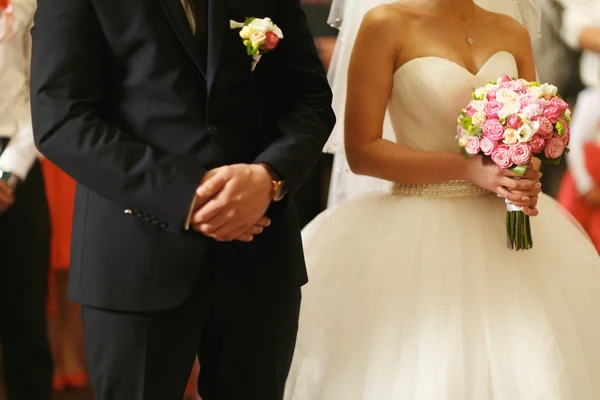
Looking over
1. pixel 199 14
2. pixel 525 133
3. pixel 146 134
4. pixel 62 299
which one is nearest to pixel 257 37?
pixel 199 14

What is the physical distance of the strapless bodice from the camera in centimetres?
181

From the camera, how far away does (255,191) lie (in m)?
1.23

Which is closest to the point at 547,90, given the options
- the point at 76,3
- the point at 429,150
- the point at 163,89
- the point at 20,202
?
the point at 429,150

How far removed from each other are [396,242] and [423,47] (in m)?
0.53

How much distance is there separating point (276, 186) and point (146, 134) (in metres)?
0.26

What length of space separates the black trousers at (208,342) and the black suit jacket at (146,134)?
0.04 meters

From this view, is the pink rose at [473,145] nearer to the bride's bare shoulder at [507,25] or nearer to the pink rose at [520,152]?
the pink rose at [520,152]

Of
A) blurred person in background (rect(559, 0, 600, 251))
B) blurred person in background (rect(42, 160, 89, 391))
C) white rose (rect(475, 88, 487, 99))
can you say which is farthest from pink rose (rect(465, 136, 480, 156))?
blurred person in background (rect(42, 160, 89, 391))

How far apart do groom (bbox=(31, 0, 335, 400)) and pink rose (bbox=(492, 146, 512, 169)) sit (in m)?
0.50

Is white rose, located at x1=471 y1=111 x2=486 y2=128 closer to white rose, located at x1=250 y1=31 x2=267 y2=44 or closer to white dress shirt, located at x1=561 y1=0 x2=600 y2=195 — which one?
white rose, located at x1=250 y1=31 x2=267 y2=44

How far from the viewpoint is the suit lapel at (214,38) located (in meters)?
1.25

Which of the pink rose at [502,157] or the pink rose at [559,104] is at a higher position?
the pink rose at [559,104]

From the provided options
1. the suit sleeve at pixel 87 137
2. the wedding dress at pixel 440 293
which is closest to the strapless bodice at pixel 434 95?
the wedding dress at pixel 440 293

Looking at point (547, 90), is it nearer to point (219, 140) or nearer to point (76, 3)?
point (219, 140)
